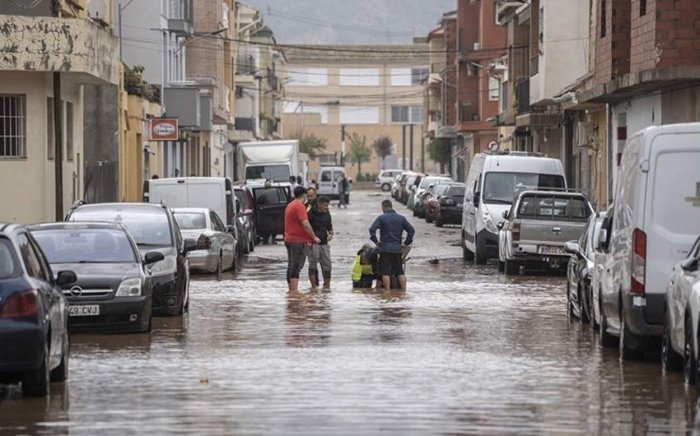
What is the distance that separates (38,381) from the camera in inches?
554

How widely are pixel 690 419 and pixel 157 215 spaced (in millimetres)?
14404

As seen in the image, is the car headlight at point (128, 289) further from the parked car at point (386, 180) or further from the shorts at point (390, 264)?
the parked car at point (386, 180)

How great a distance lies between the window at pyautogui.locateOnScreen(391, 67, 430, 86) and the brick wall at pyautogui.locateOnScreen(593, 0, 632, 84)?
413 feet

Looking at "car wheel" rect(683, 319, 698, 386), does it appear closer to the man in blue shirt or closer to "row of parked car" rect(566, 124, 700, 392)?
"row of parked car" rect(566, 124, 700, 392)

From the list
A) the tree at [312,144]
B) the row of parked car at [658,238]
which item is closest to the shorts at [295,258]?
the row of parked car at [658,238]

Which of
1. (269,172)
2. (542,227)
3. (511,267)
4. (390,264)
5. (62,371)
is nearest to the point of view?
(62,371)

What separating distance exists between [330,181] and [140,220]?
73.9 metres

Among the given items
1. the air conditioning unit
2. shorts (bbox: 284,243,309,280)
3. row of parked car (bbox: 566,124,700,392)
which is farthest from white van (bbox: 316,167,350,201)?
row of parked car (bbox: 566,124,700,392)

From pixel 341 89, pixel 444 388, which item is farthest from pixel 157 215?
pixel 341 89

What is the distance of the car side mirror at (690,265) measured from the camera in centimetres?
1503

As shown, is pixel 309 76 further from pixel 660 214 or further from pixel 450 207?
pixel 660 214

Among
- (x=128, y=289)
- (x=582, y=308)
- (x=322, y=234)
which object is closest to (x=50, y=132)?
(x=322, y=234)

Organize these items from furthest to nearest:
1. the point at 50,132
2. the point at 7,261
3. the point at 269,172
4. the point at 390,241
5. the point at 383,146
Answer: the point at 383,146 < the point at 269,172 < the point at 50,132 < the point at 390,241 < the point at 7,261

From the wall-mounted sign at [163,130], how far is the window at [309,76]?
112 meters
